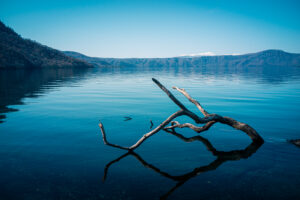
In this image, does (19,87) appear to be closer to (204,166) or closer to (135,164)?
(135,164)

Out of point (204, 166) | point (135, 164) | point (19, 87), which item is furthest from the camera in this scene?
point (19, 87)

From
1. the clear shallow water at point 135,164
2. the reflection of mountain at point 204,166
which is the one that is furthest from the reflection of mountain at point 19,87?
the reflection of mountain at point 204,166

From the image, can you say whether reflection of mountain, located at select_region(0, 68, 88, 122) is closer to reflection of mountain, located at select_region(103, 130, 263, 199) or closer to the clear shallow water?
the clear shallow water

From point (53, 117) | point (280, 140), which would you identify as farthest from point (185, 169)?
point (53, 117)

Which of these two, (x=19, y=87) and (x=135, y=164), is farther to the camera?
(x=19, y=87)

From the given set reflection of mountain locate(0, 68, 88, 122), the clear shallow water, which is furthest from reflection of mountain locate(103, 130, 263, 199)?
reflection of mountain locate(0, 68, 88, 122)

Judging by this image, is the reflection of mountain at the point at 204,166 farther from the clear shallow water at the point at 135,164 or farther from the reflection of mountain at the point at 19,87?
the reflection of mountain at the point at 19,87

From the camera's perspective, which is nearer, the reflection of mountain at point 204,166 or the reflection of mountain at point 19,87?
the reflection of mountain at point 204,166

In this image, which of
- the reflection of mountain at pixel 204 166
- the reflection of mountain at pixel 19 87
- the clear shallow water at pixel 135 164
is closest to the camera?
the clear shallow water at pixel 135 164

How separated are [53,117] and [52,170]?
6.54 m

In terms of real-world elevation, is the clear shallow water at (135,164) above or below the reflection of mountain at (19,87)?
below

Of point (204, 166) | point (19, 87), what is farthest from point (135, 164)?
point (19, 87)

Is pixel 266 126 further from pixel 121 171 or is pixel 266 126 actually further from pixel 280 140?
pixel 121 171

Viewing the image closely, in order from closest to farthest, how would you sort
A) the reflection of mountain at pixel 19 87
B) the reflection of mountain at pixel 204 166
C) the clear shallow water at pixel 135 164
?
the clear shallow water at pixel 135 164 → the reflection of mountain at pixel 204 166 → the reflection of mountain at pixel 19 87
